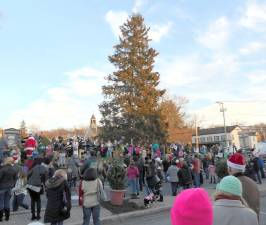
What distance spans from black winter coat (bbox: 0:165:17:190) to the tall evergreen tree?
2891cm

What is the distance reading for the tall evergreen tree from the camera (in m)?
41.7

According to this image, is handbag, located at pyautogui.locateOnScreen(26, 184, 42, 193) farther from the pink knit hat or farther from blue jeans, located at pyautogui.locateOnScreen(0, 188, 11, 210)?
the pink knit hat

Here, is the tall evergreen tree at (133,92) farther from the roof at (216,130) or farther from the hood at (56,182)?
the roof at (216,130)

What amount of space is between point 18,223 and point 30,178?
1.28 metres

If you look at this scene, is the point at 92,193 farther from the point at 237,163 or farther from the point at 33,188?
the point at 237,163

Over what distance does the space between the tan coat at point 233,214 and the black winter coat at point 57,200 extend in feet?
19.1

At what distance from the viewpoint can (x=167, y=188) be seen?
21.8m

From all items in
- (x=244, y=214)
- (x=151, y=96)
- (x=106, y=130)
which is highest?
(x=151, y=96)

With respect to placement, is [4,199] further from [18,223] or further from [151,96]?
[151,96]

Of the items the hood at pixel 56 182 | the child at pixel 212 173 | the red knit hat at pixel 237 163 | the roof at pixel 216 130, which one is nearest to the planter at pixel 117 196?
the hood at pixel 56 182

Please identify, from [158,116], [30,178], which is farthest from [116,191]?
[158,116]

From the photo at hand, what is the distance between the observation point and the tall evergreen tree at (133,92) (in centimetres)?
4169

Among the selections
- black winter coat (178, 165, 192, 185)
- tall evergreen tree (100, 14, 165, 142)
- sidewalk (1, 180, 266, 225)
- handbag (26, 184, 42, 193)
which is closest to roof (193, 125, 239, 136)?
tall evergreen tree (100, 14, 165, 142)

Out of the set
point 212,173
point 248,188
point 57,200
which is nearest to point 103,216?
point 57,200
